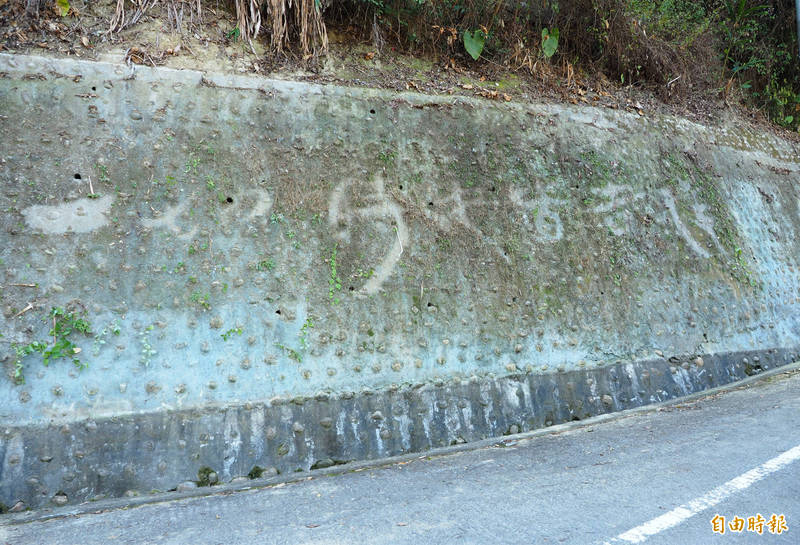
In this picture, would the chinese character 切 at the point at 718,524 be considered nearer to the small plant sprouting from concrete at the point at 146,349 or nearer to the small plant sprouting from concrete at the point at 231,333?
the small plant sprouting from concrete at the point at 231,333

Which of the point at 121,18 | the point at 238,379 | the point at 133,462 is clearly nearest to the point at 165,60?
→ the point at 121,18

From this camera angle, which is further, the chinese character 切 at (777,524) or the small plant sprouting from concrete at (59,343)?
the small plant sprouting from concrete at (59,343)

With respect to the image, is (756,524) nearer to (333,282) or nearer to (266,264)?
(333,282)

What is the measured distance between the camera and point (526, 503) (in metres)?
3.79

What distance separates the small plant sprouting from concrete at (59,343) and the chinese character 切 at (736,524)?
458cm

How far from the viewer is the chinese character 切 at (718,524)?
3193 millimetres

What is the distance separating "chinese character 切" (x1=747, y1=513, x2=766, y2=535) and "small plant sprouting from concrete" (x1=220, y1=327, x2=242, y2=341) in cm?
397

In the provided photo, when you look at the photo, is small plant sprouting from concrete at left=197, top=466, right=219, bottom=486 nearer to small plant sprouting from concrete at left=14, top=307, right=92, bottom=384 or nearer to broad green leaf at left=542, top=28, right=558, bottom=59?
small plant sprouting from concrete at left=14, top=307, right=92, bottom=384

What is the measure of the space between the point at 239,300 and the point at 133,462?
1.56 m

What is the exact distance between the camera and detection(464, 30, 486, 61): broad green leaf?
312 inches

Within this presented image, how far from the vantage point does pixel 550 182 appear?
7453 millimetres

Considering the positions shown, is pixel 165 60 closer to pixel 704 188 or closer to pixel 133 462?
pixel 133 462

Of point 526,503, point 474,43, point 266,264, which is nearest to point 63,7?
point 266,264

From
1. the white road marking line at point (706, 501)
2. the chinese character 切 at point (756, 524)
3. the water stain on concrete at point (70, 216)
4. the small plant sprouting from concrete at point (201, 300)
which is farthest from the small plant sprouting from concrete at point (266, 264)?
the chinese character 切 at point (756, 524)
